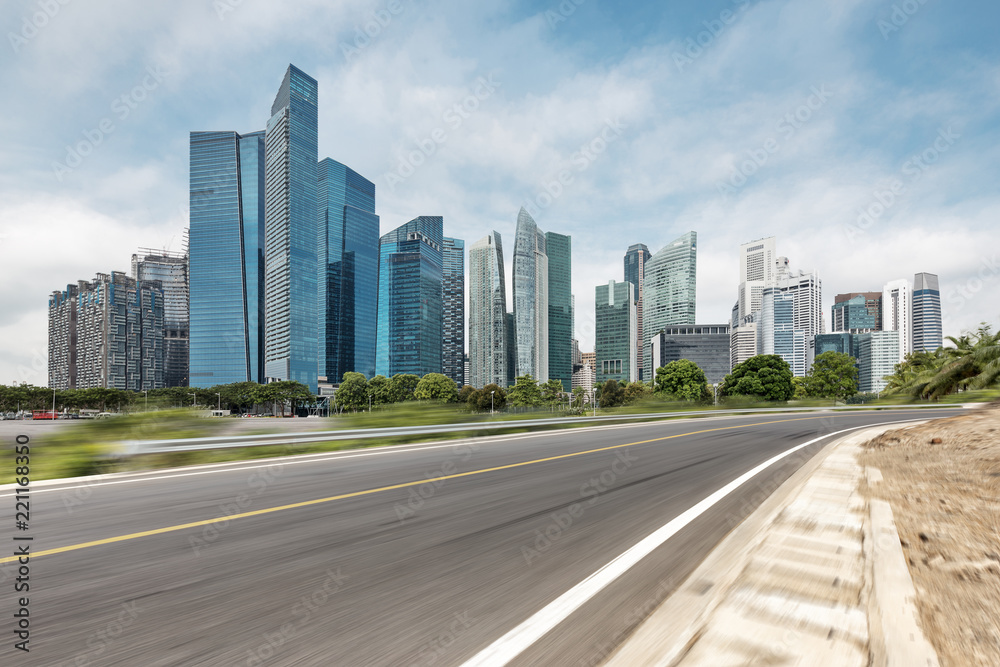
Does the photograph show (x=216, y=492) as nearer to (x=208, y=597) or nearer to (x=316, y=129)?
(x=208, y=597)

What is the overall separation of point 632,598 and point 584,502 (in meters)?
2.81

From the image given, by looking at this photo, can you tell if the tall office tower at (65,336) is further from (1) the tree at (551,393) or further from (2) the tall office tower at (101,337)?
(1) the tree at (551,393)

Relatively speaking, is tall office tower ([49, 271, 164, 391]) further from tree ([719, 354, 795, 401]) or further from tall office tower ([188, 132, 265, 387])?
tree ([719, 354, 795, 401])

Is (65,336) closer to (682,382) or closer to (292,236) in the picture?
(292,236)

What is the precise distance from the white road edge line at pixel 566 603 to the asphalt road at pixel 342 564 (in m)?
0.06

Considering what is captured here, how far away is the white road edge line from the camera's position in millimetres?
2320

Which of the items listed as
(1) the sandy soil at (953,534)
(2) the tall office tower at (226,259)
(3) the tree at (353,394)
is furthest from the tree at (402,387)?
(1) the sandy soil at (953,534)

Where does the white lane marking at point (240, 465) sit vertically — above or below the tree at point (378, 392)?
above

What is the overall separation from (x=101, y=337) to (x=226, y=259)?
251 feet

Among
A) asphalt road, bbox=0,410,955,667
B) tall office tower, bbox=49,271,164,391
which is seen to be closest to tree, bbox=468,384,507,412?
asphalt road, bbox=0,410,955,667

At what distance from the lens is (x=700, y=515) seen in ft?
17.2

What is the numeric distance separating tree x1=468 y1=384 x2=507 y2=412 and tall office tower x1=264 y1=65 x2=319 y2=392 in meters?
79.6

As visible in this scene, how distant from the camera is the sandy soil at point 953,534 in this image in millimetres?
2434

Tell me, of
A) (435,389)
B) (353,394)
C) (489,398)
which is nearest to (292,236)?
(353,394)
